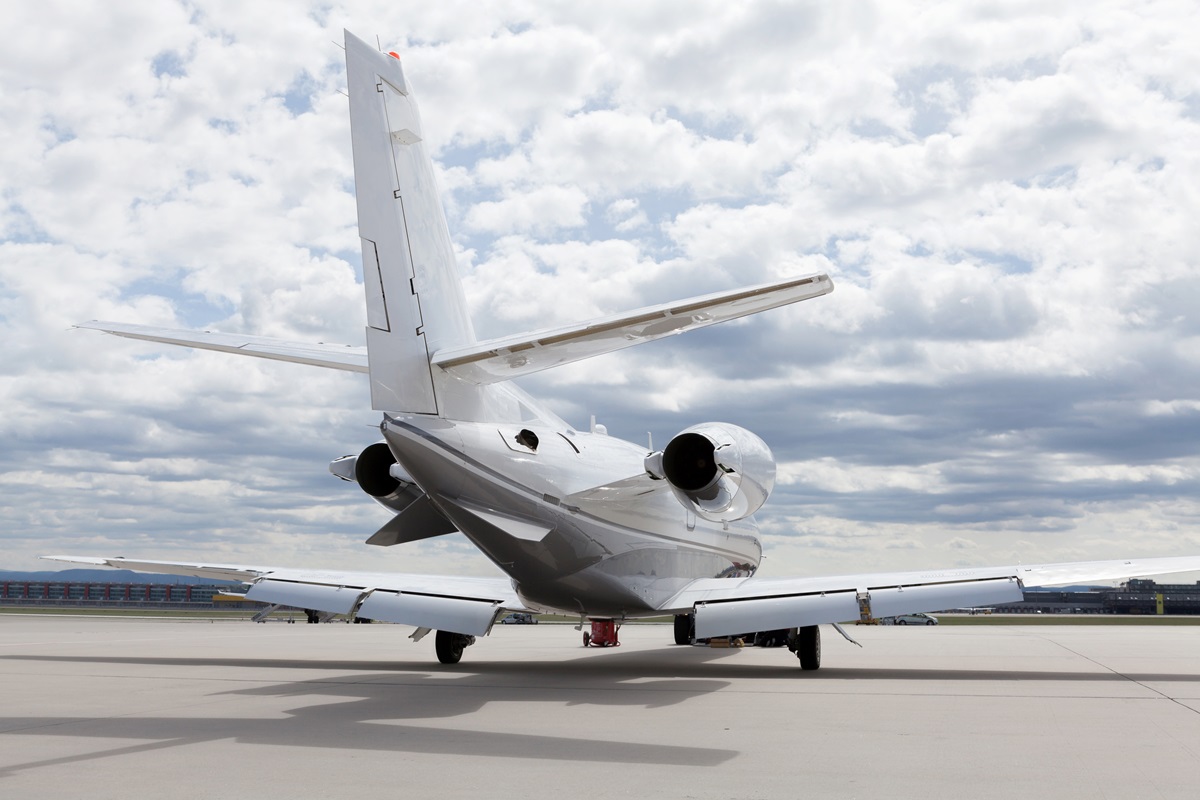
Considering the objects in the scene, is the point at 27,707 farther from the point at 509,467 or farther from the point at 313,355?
the point at 509,467

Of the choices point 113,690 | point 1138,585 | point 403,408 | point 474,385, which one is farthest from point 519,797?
point 1138,585

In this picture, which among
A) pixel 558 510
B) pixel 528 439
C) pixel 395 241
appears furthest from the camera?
pixel 558 510

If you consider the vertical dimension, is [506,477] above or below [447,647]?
above

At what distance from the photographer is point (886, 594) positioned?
14375 millimetres

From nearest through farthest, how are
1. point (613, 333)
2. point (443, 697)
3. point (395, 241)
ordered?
1. point (613, 333)
2. point (395, 241)
3. point (443, 697)

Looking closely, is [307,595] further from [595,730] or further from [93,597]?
[93,597]

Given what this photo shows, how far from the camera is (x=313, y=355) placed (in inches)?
458

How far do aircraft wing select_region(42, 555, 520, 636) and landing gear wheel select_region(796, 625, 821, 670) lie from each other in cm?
469

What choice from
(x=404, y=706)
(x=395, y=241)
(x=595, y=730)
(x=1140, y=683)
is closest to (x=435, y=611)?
(x=404, y=706)

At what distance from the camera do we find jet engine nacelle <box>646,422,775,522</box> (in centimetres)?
1334

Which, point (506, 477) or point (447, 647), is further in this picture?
point (447, 647)

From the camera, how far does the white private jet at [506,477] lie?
11266 mm

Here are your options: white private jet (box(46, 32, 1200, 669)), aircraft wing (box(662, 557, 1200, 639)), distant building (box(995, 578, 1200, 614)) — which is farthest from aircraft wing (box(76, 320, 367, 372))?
distant building (box(995, 578, 1200, 614))

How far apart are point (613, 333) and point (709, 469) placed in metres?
4.05
